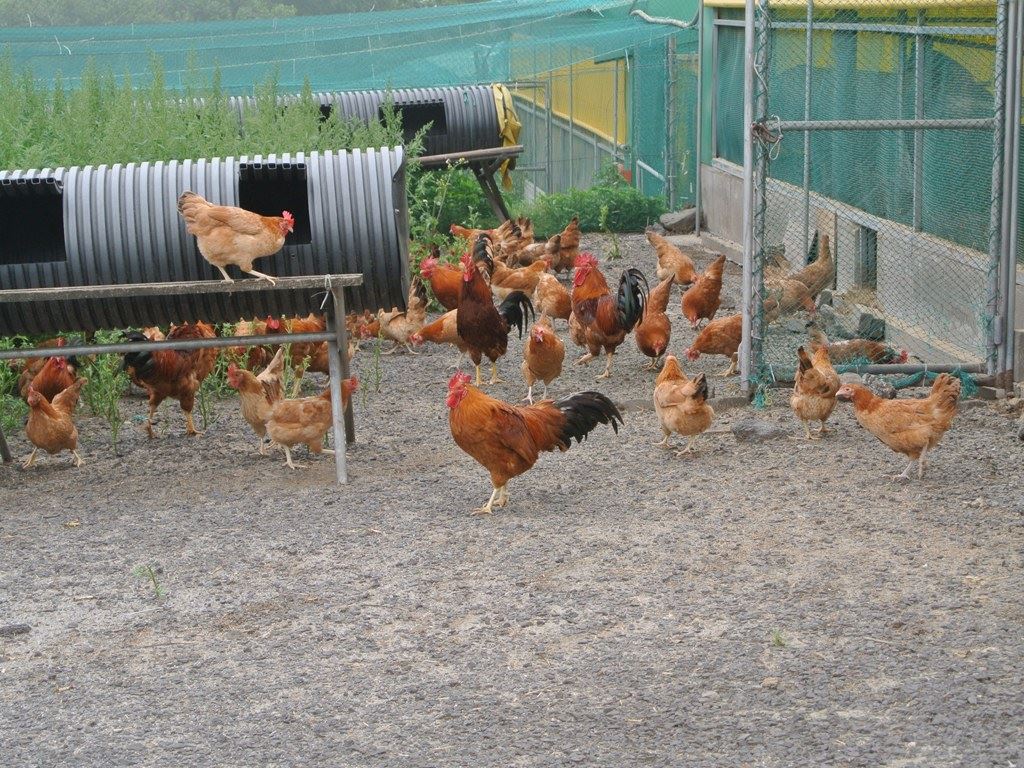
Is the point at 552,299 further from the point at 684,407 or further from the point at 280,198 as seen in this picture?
the point at 684,407

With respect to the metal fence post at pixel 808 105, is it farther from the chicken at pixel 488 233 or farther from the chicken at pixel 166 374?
the chicken at pixel 166 374

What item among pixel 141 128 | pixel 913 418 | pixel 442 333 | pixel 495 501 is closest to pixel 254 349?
pixel 442 333

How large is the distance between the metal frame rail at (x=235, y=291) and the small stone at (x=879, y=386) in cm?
357

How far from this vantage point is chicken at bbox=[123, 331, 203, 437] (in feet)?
26.8

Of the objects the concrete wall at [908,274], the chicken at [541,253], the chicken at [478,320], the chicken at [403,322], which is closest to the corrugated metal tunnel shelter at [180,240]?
the chicken at [478,320]

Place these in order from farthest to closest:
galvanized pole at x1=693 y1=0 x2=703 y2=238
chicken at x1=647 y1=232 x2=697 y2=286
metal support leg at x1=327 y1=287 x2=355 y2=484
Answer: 1. galvanized pole at x1=693 y1=0 x2=703 y2=238
2. chicken at x1=647 y1=232 x2=697 y2=286
3. metal support leg at x1=327 y1=287 x2=355 y2=484

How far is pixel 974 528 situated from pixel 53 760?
4.25 meters

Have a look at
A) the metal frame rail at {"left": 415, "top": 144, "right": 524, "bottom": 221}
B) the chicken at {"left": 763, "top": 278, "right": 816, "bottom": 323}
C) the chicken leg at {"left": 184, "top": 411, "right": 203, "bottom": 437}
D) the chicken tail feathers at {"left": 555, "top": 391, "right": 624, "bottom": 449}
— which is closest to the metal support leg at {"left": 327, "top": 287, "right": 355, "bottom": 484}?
the chicken tail feathers at {"left": 555, "top": 391, "right": 624, "bottom": 449}

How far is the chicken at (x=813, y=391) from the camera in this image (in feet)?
25.3

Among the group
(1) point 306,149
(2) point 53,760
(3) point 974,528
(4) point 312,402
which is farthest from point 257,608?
(1) point 306,149

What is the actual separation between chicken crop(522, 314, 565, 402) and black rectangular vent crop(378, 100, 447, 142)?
328 inches

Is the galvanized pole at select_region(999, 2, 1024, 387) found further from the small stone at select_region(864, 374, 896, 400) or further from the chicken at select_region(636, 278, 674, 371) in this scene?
the chicken at select_region(636, 278, 674, 371)

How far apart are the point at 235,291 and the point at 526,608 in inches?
107

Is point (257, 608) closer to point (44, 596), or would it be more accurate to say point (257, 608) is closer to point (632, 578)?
point (44, 596)
